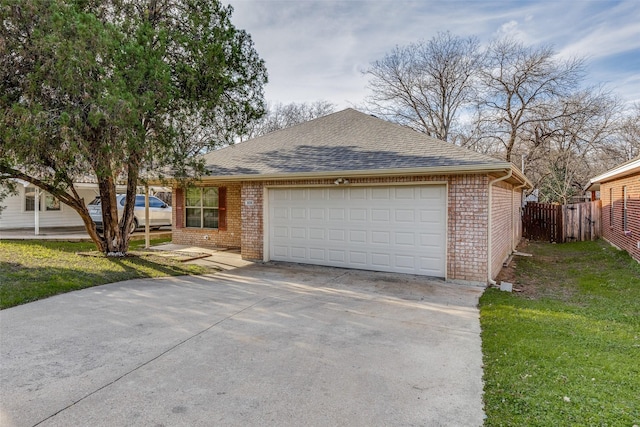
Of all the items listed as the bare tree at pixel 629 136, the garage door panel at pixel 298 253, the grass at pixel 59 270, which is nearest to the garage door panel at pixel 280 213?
the garage door panel at pixel 298 253

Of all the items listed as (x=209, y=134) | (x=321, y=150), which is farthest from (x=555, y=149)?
(x=209, y=134)

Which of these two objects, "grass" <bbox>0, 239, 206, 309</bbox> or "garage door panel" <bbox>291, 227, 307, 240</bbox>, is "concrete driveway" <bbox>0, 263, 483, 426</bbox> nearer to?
"grass" <bbox>0, 239, 206, 309</bbox>

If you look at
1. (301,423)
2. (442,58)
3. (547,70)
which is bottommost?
(301,423)

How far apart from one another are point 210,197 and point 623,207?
13.0 m

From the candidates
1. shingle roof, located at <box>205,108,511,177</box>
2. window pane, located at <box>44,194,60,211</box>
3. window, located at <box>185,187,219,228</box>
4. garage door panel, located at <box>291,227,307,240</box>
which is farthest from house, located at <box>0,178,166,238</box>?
garage door panel, located at <box>291,227,307,240</box>

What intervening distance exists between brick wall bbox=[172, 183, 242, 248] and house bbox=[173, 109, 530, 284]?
0.23m

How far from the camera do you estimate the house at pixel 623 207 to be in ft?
31.2

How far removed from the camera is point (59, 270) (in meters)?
7.96

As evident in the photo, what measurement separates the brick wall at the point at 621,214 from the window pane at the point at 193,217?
12634 mm

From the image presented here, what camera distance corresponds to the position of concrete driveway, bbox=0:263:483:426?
2959 mm

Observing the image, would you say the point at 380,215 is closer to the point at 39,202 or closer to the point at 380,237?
the point at 380,237

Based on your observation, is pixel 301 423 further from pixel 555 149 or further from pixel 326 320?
pixel 555 149

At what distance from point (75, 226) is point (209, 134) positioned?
37.3ft

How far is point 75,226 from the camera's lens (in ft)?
57.2
